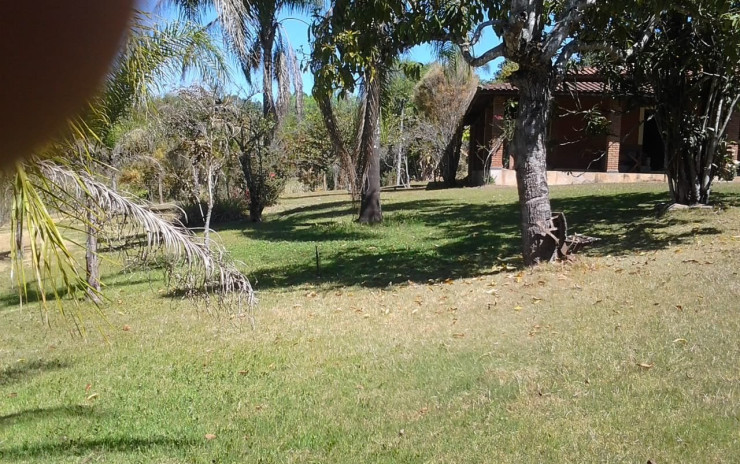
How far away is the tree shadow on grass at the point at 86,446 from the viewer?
4.36 metres

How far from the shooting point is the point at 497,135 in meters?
22.5

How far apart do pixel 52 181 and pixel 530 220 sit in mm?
6241

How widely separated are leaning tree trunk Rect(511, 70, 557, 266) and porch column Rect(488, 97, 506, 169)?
1193 cm

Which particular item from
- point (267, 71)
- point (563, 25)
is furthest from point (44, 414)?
point (267, 71)

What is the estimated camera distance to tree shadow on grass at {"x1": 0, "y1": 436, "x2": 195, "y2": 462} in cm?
436

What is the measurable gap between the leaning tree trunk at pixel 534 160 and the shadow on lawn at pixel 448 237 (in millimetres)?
926

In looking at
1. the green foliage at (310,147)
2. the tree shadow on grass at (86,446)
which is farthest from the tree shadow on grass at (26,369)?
the green foliage at (310,147)

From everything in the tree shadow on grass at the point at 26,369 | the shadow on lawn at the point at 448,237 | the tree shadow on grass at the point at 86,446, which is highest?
the shadow on lawn at the point at 448,237

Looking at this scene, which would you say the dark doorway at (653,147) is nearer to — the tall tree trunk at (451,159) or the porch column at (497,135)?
the porch column at (497,135)

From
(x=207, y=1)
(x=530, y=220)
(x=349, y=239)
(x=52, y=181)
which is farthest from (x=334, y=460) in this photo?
(x=207, y=1)

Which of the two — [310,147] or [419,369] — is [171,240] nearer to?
[419,369]

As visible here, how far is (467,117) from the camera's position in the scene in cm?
2912

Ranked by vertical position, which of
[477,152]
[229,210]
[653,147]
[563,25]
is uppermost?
[563,25]

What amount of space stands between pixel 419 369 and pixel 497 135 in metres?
18.0
